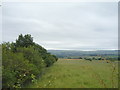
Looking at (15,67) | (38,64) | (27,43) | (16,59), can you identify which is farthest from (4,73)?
(27,43)

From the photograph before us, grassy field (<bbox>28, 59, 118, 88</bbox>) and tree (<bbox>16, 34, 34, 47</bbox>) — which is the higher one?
tree (<bbox>16, 34, 34, 47</bbox>)

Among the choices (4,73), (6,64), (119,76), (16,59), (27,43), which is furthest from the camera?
(27,43)

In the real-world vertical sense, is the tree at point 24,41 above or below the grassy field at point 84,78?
above

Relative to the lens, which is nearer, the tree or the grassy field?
the grassy field

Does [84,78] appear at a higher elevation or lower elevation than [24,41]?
lower

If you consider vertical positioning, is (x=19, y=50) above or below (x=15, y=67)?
above

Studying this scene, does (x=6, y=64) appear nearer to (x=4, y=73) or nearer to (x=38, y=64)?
(x=4, y=73)

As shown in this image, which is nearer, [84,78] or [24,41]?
[84,78]

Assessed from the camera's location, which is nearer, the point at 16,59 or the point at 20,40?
the point at 16,59

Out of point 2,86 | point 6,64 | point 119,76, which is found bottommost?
point 2,86

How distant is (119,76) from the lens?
207cm

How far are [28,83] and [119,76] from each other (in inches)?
550

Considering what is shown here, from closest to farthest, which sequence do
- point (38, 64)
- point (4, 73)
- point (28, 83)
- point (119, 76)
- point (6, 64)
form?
point (119, 76)
point (4, 73)
point (6, 64)
point (28, 83)
point (38, 64)

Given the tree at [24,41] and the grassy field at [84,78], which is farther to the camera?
the tree at [24,41]
